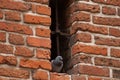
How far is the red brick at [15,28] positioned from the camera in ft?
12.5

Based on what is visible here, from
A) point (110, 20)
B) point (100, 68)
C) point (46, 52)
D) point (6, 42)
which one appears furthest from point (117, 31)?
point (6, 42)

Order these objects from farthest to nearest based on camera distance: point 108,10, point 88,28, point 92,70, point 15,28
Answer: point 108,10, point 88,28, point 92,70, point 15,28

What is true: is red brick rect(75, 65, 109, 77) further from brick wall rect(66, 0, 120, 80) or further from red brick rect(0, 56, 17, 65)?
red brick rect(0, 56, 17, 65)

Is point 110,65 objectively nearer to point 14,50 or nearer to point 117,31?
point 117,31

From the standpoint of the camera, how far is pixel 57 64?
13.0 feet

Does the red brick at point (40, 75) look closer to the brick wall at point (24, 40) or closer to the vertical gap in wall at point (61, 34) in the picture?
the brick wall at point (24, 40)

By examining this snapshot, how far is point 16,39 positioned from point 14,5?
0.26 m

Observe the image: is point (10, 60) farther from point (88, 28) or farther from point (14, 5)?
point (88, 28)

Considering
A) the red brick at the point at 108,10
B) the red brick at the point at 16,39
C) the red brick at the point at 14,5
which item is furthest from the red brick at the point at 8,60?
the red brick at the point at 108,10

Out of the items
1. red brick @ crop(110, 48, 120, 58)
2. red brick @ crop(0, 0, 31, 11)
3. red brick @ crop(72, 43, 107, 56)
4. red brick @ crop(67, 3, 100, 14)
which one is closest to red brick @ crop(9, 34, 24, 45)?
red brick @ crop(0, 0, 31, 11)

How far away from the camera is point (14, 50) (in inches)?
149

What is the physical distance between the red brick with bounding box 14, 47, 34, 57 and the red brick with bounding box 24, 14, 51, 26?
22cm

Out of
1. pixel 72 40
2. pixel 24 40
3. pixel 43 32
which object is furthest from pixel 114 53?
pixel 24 40

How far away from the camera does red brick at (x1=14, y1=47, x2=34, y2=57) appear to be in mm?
3787
